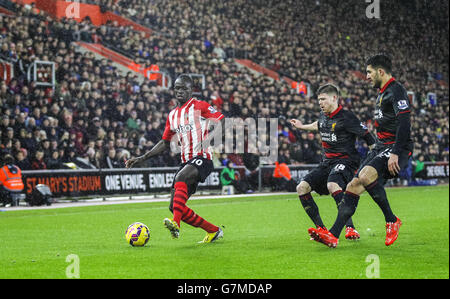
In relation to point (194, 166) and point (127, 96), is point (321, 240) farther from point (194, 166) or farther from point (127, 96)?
point (127, 96)

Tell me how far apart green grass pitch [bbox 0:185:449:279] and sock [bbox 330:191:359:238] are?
0.25m

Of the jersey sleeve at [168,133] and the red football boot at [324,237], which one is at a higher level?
the jersey sleeve at [168,133]

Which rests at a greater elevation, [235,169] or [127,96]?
[127,96]

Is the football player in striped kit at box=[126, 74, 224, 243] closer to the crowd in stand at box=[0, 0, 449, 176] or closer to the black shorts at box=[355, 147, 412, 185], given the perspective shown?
the black shorts at box=[355, 147, 412, 185]

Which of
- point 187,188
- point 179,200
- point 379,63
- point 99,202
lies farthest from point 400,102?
point 99,202

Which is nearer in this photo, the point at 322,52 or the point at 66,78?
the point at 66,78

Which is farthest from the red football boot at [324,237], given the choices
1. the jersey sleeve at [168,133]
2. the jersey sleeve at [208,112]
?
the jersey sleeve at [168,133]

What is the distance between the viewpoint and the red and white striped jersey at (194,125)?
8711 millimetres

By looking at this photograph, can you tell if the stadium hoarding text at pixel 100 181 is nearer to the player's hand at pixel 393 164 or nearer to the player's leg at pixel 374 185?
the player's leg at pixel 374 185

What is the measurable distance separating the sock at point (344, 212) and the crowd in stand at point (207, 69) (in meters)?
11.0

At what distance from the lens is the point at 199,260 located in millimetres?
7090

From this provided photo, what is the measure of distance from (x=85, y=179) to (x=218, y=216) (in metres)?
6.02
